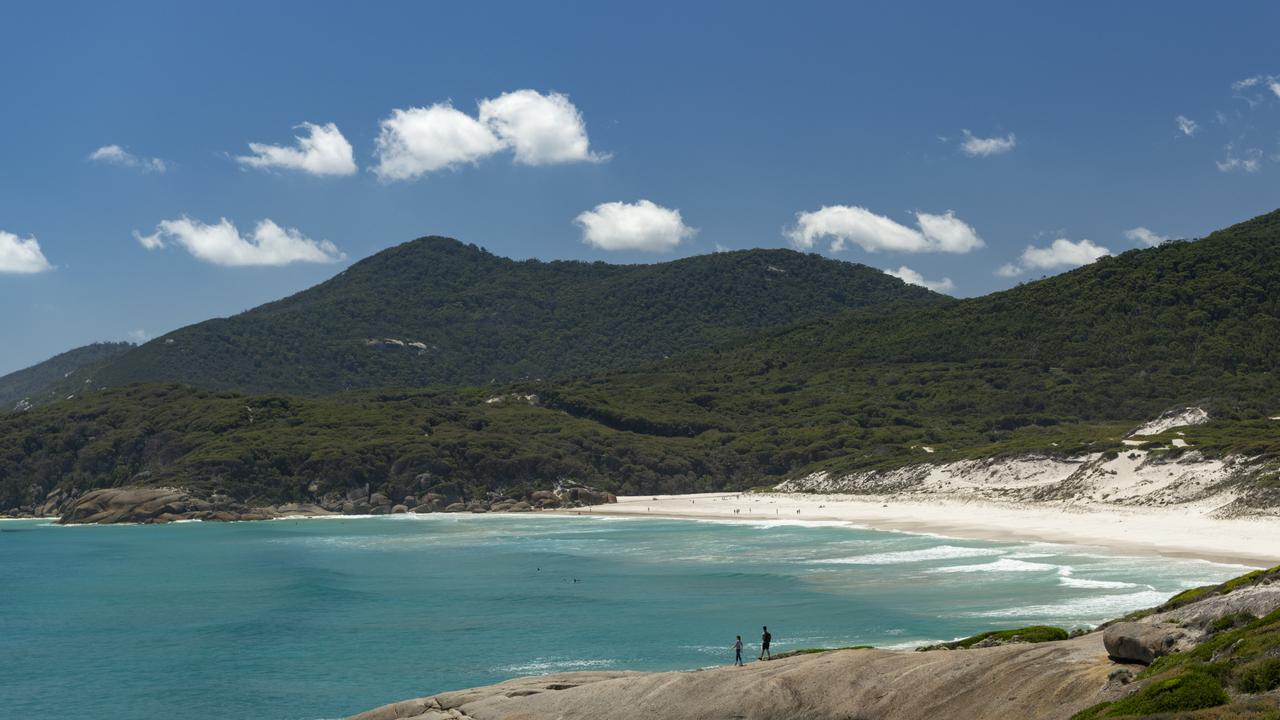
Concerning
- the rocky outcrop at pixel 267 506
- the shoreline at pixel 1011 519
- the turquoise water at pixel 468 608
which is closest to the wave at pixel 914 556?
the turquoise water at pixel 468 608

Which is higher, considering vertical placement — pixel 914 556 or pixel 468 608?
pixel 914 556

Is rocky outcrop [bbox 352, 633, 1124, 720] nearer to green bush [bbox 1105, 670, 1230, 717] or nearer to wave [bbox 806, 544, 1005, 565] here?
green bush [bbox 1105, 670, 1230, 717]

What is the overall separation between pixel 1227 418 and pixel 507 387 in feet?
330

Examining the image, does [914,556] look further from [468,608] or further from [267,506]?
[267,506]

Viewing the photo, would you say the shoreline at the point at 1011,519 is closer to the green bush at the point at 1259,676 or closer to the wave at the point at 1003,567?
the wave at the point at 1003,567

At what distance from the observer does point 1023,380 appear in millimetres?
150750

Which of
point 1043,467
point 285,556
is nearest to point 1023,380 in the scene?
point 1043,467

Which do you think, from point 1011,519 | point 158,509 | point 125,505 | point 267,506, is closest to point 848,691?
point 1011,519

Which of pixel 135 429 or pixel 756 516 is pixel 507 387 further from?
pixel 756 516

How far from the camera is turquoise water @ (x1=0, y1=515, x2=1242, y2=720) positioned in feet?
120

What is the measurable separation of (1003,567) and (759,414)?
9914 cm

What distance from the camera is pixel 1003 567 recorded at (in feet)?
179

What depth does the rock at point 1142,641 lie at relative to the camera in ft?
62.7

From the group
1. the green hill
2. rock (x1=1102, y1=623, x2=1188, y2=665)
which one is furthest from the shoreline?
rock (x1=1102, y1=623, x2=1188, y2=665)
